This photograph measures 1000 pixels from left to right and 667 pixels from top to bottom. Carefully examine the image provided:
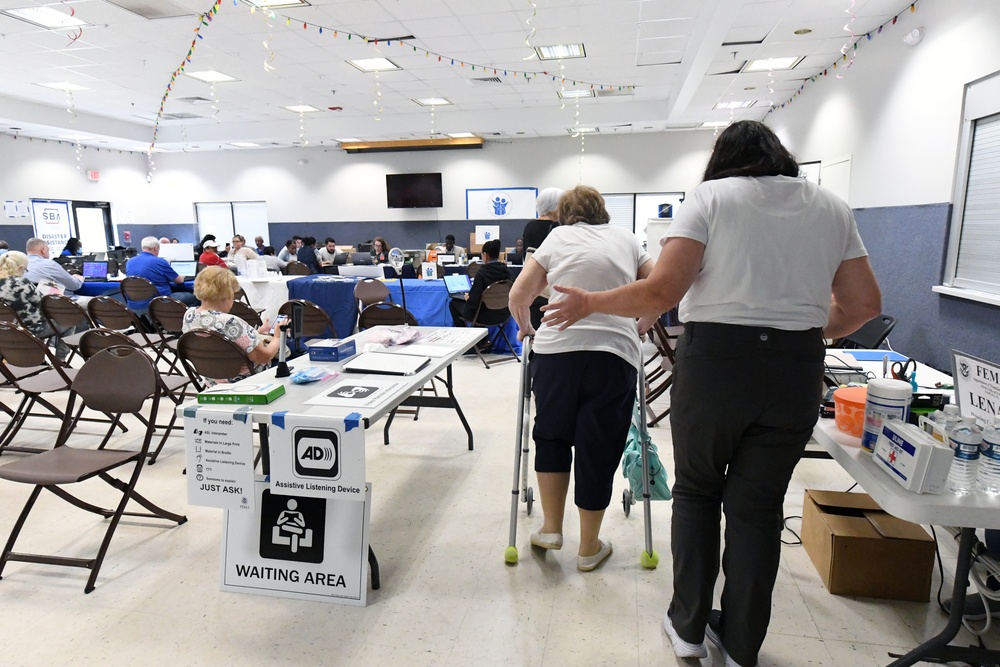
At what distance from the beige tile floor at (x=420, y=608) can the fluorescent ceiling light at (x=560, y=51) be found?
5.69 m

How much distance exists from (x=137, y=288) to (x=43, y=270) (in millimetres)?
848

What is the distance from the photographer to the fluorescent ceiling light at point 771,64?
6.37 metres

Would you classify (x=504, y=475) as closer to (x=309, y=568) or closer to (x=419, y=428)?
(x=419, y=428)

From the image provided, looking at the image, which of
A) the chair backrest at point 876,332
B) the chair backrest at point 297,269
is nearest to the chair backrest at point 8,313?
the chair backrest at point 297,269

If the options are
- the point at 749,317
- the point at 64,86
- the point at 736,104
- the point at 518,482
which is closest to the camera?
the point at 749,317

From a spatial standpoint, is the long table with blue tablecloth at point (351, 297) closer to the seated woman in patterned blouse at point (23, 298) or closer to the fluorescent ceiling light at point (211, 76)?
the seated woman in patterned blouse at point (23, 298)

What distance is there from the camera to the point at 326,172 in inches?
514

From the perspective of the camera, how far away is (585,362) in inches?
80.4

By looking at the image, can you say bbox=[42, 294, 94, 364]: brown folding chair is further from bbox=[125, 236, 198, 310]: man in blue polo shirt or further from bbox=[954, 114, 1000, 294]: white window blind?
bbox=[954, 114, 1000, 294]: white window blind

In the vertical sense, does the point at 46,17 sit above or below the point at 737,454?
above

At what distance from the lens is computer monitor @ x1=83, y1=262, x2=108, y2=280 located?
7996 mm

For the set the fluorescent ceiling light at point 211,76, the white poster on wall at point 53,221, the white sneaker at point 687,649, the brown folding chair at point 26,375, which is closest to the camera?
the white sneaker at point 687,649

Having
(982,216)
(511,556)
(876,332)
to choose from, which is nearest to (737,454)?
(511,556)

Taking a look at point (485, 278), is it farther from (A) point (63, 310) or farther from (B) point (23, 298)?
(B) point (23, 298)
